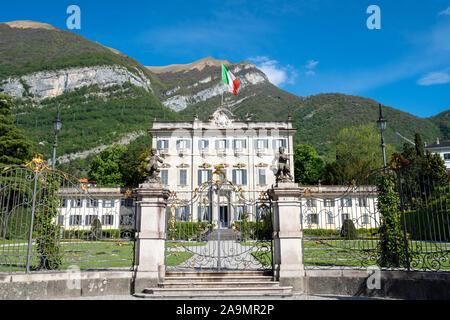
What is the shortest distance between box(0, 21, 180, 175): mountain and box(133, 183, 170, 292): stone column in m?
82.4

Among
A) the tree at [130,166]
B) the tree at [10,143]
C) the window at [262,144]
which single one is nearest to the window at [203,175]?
the window at [262,144]

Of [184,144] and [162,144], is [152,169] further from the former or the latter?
[162,144]

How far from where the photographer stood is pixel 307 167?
55812mm

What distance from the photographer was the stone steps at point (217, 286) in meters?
7.53

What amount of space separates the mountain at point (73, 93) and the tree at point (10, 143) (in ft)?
174

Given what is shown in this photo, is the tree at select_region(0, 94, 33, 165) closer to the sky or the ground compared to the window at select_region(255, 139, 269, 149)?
closer to the ground

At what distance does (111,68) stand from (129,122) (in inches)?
1768

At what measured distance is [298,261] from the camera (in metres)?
8.12

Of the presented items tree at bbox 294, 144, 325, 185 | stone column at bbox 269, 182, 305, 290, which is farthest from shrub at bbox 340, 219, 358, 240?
tree at bbox 294, 144, 325, 185

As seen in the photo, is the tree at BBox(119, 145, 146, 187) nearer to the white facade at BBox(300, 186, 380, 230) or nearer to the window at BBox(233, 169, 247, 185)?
the window at BBox(233, 169, 247, 185)

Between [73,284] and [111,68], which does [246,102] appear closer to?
[111,68]

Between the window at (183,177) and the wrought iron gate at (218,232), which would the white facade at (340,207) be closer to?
the wrought iron gate at (218,232)

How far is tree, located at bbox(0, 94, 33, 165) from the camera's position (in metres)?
28.6

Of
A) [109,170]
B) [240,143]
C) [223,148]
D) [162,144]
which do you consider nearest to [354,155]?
[240,143]
